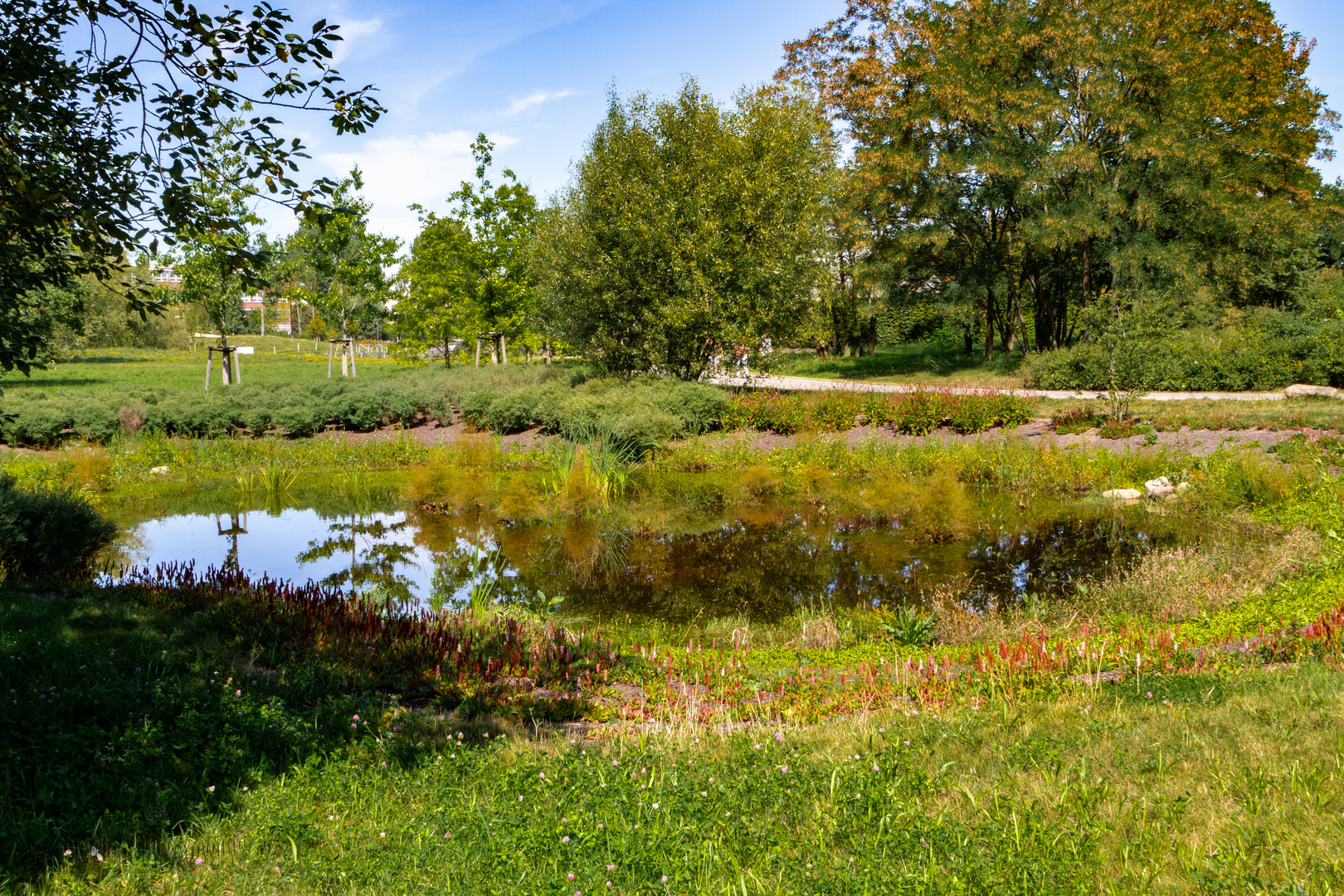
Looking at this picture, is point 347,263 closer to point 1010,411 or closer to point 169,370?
point 169,370

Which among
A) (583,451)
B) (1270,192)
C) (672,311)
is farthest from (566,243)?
(1270,192)

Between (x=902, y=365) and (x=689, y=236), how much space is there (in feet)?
48.0

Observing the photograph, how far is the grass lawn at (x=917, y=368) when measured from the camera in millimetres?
25141

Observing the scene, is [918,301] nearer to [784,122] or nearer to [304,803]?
[784,122]

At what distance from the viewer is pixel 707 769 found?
12.8 feet

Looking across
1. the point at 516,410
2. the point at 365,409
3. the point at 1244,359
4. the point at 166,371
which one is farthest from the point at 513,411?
the point at 166,371

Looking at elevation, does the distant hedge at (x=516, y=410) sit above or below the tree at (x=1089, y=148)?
below

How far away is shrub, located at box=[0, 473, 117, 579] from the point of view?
749 centimetres

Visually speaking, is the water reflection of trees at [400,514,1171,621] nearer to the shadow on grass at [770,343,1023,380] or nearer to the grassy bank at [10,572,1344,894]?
the grassy bank at [10,572,1344,894]

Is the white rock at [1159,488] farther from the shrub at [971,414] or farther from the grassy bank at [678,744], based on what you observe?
the shrub at [971,414]

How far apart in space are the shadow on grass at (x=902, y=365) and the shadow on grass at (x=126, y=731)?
727 inches

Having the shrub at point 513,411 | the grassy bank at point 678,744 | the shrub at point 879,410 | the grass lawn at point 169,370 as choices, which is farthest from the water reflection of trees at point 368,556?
the grass lawn at point 169,370

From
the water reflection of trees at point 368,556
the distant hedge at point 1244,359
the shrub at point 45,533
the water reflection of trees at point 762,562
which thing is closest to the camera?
the shrub at point 45,533

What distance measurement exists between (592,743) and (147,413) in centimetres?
1823
